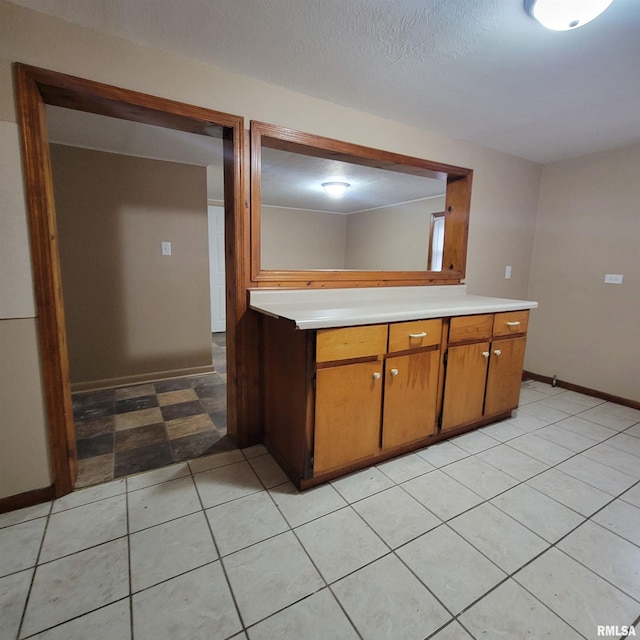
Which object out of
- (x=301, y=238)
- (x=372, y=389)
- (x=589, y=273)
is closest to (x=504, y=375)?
(x=372, y=389)

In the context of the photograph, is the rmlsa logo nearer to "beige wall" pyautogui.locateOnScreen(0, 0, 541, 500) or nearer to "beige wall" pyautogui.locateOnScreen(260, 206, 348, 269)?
"beige wall" pyautogui.locateOnScreen(0, 0, 541, 500)

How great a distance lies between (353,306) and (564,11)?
148 centimetres

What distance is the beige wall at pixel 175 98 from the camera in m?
1.39

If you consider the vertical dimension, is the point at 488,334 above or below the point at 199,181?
below

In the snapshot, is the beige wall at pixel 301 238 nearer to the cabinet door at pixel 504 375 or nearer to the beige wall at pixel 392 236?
the beige wall at pixel 392 236

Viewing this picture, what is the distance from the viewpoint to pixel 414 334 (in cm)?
191

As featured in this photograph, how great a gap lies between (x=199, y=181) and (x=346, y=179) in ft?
5.60

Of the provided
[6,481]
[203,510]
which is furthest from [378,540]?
[6,481]

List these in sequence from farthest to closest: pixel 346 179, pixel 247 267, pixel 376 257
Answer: pixel 376 257
pixel 346 179
pixel 247 267

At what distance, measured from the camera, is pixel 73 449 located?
1750mm

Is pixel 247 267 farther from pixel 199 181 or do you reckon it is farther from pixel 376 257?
pixel 376 257

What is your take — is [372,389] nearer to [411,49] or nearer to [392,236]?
[411,49]

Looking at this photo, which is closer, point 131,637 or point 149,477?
point 131,637

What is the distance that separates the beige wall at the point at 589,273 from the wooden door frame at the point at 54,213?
9.76ft
